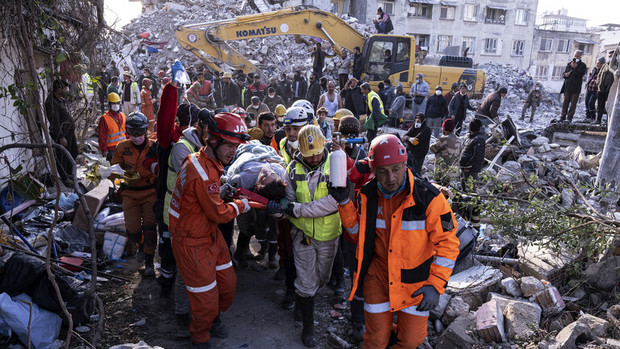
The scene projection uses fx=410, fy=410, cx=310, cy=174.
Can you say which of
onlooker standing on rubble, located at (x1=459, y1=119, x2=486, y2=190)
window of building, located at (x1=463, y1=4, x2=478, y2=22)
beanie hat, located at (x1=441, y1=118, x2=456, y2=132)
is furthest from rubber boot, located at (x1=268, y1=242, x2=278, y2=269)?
window of building, located at (x1=463, y1=4, x2=478, y2=22)

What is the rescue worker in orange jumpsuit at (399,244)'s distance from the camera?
9.14 ft

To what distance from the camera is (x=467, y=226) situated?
4609 mm

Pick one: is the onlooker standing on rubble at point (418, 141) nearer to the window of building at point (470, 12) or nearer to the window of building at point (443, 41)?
the window of building at point (443, 41)

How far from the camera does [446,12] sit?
33.3 meters

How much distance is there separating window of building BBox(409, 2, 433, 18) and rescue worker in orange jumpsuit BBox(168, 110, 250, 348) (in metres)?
33.1

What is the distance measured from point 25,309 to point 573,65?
13.5 metres

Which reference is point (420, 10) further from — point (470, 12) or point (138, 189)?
point (138, 189)

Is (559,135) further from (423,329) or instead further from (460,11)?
(460,11)

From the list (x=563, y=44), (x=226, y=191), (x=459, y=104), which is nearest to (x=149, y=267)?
(x=226, y=191)

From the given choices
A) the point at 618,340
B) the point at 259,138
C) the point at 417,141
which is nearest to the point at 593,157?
the point at 417,141

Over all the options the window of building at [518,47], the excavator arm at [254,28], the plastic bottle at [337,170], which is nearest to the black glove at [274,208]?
the plastic bottle at [337,170]

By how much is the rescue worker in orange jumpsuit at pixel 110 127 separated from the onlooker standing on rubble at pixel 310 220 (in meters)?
4.37

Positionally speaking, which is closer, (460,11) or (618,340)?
(618,340)

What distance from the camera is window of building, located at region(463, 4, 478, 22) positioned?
33.5 metres
